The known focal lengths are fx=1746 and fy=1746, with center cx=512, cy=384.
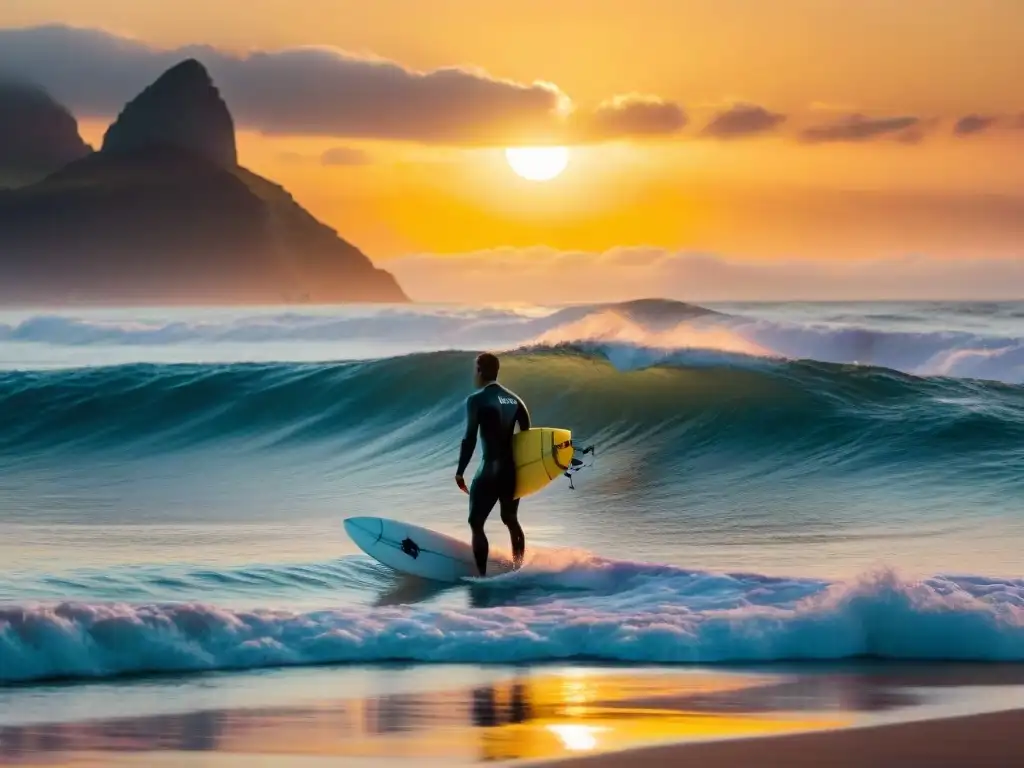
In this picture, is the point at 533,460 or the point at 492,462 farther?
the point at 533,460

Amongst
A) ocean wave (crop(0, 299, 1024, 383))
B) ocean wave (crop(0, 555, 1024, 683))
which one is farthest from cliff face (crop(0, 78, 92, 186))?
ocean wave (crop(0, 555, 1024, 683))

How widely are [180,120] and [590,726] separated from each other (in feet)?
512

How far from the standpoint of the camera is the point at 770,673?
8.30m

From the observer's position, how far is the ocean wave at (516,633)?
834 cm

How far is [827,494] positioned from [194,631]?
327 inches

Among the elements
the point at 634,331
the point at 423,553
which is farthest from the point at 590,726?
the point at 634,331

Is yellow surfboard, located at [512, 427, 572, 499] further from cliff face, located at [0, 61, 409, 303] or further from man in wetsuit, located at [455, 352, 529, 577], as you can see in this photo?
cliff face, located at [0, 61, 409, 303]

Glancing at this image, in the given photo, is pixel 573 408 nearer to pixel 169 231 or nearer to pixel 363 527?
pixel 363 527

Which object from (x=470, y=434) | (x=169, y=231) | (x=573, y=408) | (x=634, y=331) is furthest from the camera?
(x=169, y=231)

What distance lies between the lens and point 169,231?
15000 cm

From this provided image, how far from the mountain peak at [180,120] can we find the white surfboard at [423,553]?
148140 millimetres

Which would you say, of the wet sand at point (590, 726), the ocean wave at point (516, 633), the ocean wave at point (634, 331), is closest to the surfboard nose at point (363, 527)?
the ocean wave at point (516, 633)

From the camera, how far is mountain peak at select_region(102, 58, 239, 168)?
157000 millimetres

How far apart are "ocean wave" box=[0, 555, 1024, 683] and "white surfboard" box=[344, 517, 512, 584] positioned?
5.42 ft
